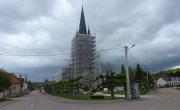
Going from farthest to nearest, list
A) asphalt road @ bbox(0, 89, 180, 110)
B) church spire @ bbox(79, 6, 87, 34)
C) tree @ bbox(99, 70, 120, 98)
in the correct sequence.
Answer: church spire @ bbox(79, 6, 87, 34), tree @ bbox(99, 70, 120, 98), asphalt road @ bbox(0, 89, 180, 110)

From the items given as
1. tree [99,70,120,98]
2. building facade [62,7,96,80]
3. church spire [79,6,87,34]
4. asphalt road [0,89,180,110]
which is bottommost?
asphalt road [0,89,180,110]

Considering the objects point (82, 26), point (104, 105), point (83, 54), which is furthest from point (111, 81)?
point (82, 26)

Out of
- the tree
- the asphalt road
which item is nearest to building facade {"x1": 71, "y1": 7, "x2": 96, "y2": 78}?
the tree

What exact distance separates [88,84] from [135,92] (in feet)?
53.3

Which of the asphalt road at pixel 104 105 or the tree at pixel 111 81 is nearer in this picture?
the asphalt road at pixel 104 105

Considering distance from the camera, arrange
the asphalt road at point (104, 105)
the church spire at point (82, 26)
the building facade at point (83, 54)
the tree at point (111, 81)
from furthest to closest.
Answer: the church spire at point (82, 26) < the building facade at point (83, 54) < the tree at point (111, 81) < the asphalt road at point (104, 105)

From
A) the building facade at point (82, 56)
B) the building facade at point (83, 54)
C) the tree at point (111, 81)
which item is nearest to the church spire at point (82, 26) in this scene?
the building facade at point (82, 56)

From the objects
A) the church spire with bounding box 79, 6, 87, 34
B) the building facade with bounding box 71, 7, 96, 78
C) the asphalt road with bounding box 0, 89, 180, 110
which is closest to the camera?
the asphalt road with bounding box 0, 89, 180, 110

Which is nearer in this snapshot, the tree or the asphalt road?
the asphalt road

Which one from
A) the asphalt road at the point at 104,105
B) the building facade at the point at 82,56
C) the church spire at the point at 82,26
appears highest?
the church spire at the point at 82,26

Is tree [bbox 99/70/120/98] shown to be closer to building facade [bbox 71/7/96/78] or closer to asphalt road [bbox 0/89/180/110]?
asphalt road [bbox 0/89/180/110]

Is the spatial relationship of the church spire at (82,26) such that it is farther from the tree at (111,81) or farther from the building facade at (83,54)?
the tree at (111,81)

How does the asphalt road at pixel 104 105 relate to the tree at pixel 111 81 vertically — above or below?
below

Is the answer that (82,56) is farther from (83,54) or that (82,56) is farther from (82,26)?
(82,26)
